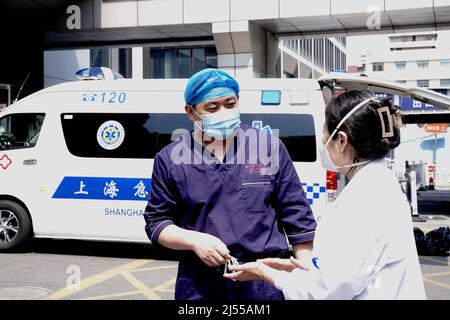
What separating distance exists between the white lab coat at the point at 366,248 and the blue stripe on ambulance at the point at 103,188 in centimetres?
549

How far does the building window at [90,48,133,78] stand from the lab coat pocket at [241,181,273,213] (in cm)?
1769

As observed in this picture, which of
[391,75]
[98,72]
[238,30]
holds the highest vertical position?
[391,75]

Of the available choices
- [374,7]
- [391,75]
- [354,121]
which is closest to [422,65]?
[391,75]

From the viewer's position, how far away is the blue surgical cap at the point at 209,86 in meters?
2.20

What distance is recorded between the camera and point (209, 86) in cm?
221

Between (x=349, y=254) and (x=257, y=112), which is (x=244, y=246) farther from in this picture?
(x=257, y=112)

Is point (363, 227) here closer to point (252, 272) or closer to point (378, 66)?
point (252, 272)

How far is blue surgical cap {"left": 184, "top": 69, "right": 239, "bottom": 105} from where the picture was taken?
2.20 m

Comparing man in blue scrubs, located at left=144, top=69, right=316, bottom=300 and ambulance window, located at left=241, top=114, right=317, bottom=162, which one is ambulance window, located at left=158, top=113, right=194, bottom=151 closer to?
ambulance window, located at left=241, top=114, right=317, bottom=162

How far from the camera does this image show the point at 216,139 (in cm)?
227

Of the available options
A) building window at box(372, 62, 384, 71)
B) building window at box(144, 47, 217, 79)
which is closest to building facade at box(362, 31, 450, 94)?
building window at box(372, 62, 384, 71)

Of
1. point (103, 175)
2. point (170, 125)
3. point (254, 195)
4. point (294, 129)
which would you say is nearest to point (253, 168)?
point (254, 195)

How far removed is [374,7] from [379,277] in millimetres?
11595

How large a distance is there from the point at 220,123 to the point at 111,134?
515 centimetres
